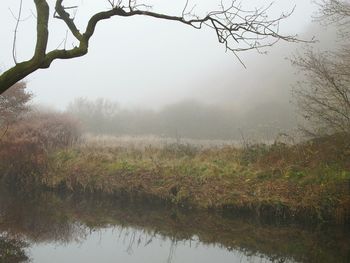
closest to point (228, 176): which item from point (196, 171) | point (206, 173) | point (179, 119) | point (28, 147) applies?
point (206, 173)

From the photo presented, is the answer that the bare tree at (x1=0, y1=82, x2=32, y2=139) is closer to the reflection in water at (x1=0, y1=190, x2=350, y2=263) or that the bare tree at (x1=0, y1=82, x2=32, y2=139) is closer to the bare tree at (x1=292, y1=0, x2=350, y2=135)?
the reflection in water at (x1=0, y1=190, x2=350, y2=263)

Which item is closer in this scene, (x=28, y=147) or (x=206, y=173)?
(x=206, y=173)

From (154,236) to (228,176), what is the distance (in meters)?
4.70

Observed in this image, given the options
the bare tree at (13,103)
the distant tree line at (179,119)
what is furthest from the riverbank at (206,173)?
the distant tree line at (179,119)

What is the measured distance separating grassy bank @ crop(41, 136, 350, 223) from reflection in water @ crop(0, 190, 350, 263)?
2.11ft

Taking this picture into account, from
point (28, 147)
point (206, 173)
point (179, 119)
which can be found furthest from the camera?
point (179, 119)

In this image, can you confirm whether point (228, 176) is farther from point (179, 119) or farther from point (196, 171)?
point (179, 119)

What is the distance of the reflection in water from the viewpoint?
11383 mm

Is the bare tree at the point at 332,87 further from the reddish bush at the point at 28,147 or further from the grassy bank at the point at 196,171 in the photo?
the reddish bush at the point at 28,147

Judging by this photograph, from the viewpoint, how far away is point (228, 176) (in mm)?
17047

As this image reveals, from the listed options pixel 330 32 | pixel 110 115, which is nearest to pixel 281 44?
pixel 330 32

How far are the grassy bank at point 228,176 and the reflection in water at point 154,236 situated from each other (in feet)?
2.11

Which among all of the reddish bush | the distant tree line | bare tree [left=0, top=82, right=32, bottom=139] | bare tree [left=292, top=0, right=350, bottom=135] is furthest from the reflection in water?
the distant tree line

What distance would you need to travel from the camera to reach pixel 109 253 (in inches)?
461
